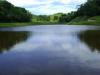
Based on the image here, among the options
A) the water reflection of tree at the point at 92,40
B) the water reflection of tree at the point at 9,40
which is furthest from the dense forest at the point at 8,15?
the water reflection of tree at the point at 92,40

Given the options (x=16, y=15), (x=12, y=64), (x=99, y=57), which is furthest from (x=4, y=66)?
(x=16, y=15)

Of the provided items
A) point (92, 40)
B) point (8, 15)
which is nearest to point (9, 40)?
point (92, 40)

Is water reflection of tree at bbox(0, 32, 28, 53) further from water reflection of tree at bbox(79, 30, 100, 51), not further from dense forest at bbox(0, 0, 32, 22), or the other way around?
dense forest at bbox(0, 0, 32, 22)

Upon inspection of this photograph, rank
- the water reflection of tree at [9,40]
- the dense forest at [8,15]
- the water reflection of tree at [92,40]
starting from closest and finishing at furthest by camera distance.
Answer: the water reflection of tree at [92,40] → the water reflection of tree at [9,40] → the dense forest at [8,15]

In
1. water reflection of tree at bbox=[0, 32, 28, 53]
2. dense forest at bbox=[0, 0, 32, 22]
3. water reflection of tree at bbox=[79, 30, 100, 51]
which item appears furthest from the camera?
dense forest at bbox=[0, 0, 32, 22]

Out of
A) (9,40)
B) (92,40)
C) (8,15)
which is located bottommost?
(8,15)

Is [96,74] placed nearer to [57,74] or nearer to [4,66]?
[57,74]

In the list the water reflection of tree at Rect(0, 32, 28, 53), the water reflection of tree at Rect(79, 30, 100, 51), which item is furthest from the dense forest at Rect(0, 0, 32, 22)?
the water reflection of tree at Rect(79, 30, 100, 51)

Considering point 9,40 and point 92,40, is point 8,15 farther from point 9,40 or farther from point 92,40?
point 92,40

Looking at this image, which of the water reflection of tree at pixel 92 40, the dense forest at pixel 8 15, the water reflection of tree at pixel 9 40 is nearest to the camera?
the water reflection of tree at pixel 92 40

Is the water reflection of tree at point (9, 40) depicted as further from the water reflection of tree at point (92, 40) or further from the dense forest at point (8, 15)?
the dense forest at point (8, 15)

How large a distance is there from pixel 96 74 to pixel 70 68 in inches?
63.3

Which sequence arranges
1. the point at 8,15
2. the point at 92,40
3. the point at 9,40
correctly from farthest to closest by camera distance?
1. the point at 8,15
2. the point at 9,40
3. the point at 92,40

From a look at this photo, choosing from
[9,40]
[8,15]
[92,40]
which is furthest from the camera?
[8,15]
